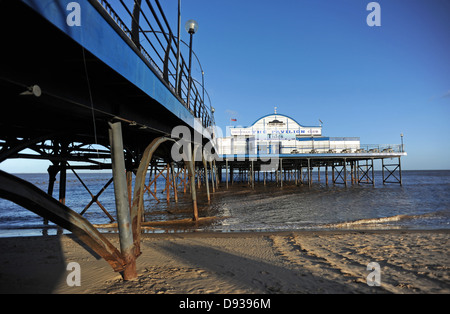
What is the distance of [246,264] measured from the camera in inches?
203

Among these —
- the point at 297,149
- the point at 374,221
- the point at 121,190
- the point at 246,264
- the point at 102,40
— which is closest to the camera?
the point at 102,40

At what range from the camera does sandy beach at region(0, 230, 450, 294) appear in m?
3.90

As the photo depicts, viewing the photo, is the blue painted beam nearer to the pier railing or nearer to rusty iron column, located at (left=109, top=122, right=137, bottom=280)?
rusty iron column, located at (left=109, top=122, right=137, bottom=280)

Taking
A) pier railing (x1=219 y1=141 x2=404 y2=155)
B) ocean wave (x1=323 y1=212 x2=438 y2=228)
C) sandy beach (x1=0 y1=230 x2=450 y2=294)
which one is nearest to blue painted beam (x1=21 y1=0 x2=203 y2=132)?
sandy beach (x1=0 y1=230 x2=450 y2=294)

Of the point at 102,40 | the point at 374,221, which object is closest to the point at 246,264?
the point at 102,40

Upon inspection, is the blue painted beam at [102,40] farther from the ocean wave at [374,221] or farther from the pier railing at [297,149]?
the pier railing at [297,149]

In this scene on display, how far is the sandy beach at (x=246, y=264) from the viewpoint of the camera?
12.8ft

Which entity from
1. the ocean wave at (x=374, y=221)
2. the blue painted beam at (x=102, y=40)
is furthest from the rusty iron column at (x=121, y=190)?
the ocean wave at (x=374, y=221)

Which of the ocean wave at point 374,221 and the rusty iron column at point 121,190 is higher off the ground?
the rusty iron column at point 121,190

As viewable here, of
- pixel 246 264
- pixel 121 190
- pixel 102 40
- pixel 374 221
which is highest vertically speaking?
pixel 102 40

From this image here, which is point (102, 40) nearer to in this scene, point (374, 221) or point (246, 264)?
point (246, 264)

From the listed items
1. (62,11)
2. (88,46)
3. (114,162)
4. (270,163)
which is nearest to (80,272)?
(114,162)

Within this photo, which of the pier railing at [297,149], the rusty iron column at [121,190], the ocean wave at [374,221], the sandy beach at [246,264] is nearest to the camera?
the rusty iron column at [121,190]

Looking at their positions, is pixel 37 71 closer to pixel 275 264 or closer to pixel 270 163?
pixel 275 264
